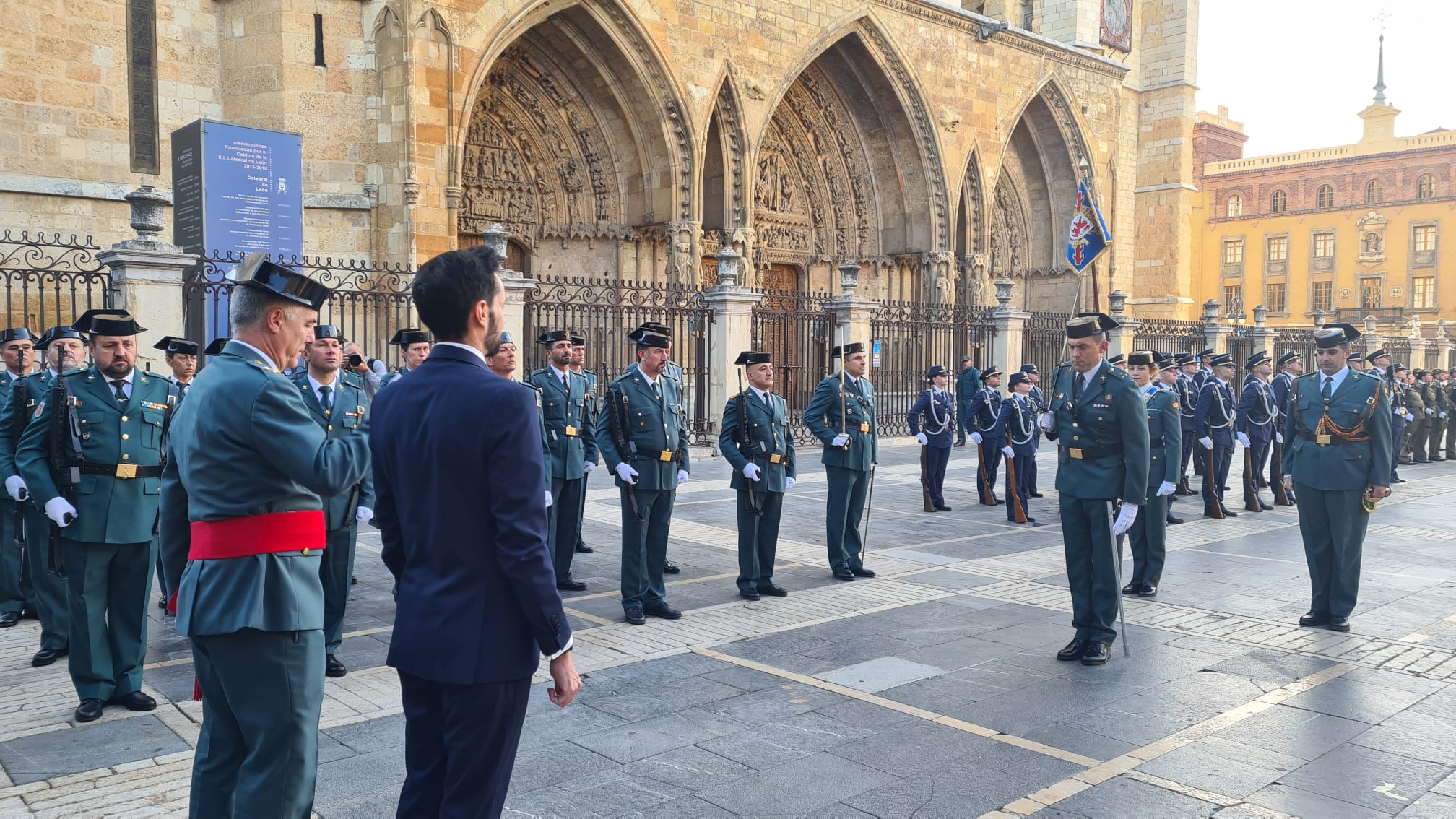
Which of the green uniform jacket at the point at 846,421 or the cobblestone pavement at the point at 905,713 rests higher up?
the green uniform jacket at the point at 846,421

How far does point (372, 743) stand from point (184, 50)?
1445 centimetres

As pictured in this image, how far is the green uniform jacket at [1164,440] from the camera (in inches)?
297

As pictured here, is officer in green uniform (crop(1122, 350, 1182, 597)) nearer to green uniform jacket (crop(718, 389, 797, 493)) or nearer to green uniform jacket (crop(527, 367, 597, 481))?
green uniform jacket (crop(718, 389, 797, 493))

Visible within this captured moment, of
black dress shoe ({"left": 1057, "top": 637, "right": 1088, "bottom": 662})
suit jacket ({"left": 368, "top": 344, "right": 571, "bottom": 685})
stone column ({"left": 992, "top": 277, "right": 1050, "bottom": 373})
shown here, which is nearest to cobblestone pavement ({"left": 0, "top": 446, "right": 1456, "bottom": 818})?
black dress shoe ({"left": 1057, "top": 637, "right": 1088, "bottom": 662})

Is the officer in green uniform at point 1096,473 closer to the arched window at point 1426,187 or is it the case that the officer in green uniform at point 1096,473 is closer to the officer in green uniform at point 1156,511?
the officer in green uniform at point 1156,511

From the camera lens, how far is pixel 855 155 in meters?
25.4

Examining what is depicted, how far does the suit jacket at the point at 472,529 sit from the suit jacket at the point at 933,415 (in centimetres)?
958

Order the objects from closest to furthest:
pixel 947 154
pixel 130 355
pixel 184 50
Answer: pixel 130 355, pixel 184 50, pixel 947 154

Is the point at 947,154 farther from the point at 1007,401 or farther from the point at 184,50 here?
the point at 184,50

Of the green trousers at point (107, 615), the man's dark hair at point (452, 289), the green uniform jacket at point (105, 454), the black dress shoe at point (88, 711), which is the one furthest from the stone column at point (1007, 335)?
the man's dark hair at point (452, 289)

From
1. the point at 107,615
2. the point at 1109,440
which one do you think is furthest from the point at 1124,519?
the point at 107,615

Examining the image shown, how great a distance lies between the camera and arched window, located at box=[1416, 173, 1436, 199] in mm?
54219

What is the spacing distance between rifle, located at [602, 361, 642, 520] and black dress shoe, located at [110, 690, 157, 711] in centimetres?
291

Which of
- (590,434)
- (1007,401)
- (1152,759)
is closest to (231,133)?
(590,434)
